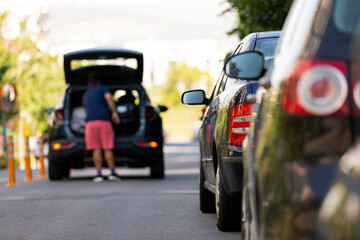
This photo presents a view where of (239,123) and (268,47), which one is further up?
(268,47)

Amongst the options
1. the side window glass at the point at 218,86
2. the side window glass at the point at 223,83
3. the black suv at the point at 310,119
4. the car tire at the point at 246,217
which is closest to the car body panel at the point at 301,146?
the black suv at the point at 310,119

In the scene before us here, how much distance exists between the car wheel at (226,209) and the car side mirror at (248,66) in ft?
8.84

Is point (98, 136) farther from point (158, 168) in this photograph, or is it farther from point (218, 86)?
point (218, 86)

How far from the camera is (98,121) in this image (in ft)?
55.4

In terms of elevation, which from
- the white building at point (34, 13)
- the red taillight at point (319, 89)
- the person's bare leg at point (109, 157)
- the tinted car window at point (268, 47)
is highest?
the white building at point (34, 13)

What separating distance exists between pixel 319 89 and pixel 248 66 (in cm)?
168

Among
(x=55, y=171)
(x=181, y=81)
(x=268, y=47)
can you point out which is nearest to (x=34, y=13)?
(x=181, y=81)

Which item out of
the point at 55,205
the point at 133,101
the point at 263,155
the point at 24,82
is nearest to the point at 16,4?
the point at 24,82

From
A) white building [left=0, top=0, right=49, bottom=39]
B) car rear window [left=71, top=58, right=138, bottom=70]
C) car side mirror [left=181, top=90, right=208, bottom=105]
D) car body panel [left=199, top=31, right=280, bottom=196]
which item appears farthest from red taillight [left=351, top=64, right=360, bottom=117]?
white building [left=0, top=0, right=49, bottom=39]

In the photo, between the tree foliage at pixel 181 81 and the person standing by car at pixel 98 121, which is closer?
the person standing by car at pixel 98 121

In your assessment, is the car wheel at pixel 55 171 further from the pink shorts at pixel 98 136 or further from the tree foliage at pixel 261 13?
the tree foliage at pixel 261 13

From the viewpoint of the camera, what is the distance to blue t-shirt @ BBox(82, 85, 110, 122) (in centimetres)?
1664

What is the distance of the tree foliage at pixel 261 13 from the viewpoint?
730 inches

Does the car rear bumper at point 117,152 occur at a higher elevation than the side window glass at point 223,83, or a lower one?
lower
